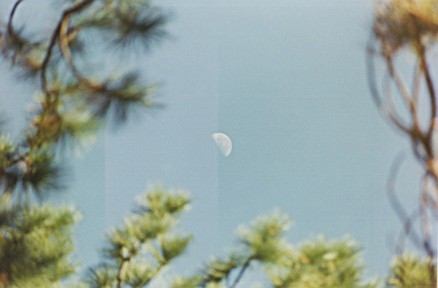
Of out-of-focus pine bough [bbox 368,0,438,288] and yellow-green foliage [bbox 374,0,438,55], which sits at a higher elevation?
yellow-green foliage [bbox 374,0,438,55]

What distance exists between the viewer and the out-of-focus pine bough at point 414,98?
0.97 meters

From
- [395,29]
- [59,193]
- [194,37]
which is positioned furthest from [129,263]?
[395,29]

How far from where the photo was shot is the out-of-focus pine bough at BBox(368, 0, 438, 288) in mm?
972

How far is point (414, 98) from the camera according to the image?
1047 millimetres

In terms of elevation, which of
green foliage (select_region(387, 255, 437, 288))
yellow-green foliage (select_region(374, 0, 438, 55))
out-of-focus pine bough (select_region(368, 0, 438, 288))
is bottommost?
green foliage (select_region(387, 255, 437, 288))

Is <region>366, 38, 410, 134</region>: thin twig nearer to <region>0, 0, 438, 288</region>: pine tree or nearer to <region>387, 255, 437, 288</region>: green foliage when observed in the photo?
<region>0, 0, 438, 288</region>: pine tree

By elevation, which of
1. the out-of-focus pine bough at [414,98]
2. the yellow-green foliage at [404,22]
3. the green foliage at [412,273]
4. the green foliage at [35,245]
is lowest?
the green foliage at [412,273]

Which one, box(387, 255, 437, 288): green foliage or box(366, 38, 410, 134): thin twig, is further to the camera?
box(366, 38, 410, 134): thin twig

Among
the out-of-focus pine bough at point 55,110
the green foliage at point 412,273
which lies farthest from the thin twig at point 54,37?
the green foliage at point 412,273

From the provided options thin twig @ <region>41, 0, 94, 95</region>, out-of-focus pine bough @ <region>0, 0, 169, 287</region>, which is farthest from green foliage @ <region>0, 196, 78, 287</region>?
thin twig @ <region>41, 0, 94, 95</region>

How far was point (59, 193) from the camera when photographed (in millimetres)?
1028

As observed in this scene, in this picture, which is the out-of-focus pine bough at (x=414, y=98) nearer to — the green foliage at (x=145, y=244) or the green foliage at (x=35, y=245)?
the green foliage at (x=145, y=244)

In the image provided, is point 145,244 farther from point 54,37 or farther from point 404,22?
point 404,22

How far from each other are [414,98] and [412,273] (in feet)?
0.95
